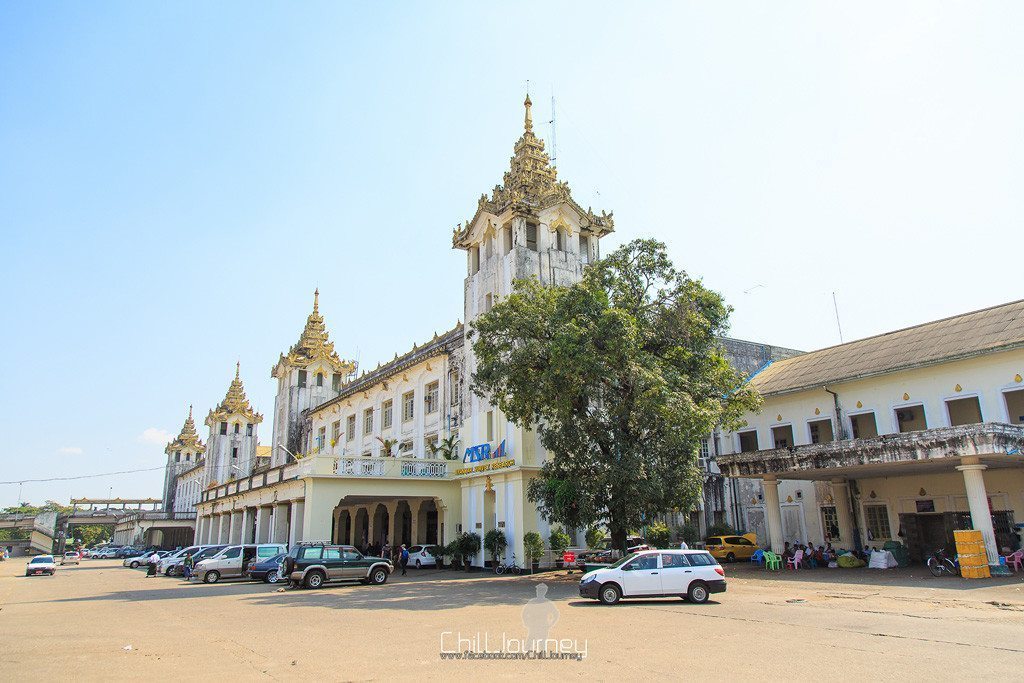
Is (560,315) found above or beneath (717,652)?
above

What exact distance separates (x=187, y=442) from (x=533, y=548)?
280 feet

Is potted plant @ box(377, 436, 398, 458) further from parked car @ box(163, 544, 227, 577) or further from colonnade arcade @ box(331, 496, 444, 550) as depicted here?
parked car @ box(163, 544, 227, 577)

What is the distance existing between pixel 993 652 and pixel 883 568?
17465mm

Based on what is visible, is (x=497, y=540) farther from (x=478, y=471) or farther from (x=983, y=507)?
(x=983, y=507)

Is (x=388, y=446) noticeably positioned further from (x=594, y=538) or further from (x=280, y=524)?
(x=594, y=538)

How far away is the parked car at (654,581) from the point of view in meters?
16.8

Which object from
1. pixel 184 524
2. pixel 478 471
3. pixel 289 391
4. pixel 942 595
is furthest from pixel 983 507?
pixel 184 524

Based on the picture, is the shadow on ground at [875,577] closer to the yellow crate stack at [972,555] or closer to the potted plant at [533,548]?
the yellow crate stack at [972,555]

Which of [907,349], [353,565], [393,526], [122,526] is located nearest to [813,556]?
[907,349]

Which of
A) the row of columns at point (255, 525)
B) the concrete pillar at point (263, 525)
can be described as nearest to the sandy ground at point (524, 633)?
the row of columns at point (255, 525)

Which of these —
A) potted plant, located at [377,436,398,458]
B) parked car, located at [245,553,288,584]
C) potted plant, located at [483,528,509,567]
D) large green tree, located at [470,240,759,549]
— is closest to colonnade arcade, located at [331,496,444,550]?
potted plant, located at [377,436,398,458]

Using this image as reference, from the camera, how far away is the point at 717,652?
1023cm

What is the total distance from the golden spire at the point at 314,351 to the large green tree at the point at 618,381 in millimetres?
33408

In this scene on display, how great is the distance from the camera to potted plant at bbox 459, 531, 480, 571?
30797mm
